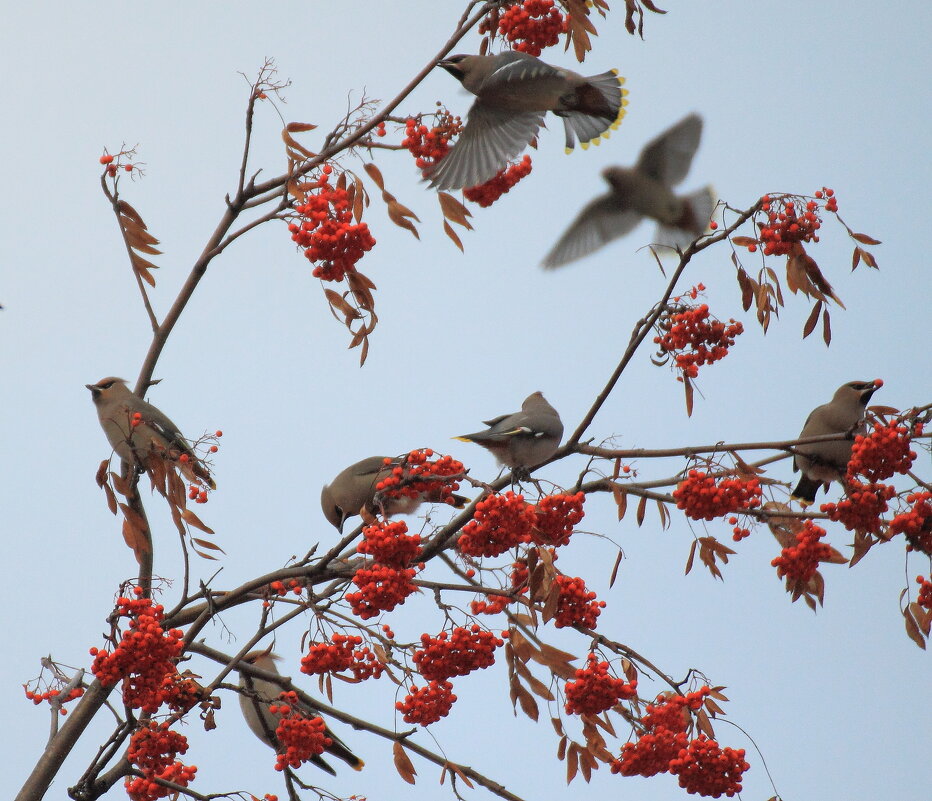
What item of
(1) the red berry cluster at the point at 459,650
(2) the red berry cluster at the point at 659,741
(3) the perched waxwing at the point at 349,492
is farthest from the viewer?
(3) the perched waxwing at the point at 349,492

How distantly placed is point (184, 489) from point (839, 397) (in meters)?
2.58

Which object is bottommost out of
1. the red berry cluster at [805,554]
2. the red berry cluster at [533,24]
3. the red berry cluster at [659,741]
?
the red berry cluster at [659,741]

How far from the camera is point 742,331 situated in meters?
3.34

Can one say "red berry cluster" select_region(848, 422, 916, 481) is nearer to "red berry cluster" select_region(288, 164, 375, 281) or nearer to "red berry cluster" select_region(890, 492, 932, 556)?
"red berry cluster" select_region(890, 492, 932, 556)

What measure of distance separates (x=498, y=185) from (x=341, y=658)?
1.61 m

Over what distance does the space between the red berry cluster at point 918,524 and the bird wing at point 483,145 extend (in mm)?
1583

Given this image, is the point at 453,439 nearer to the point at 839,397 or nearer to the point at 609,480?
the point at 609,480

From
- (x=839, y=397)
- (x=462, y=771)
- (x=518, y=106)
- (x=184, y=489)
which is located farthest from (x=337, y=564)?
(x=839, y=397)

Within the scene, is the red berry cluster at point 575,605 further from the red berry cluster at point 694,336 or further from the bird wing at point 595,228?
the bird wing at point 595,228

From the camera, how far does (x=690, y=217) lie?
4.38 m

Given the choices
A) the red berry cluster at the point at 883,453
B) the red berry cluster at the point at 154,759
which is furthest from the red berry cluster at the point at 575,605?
the red berry cluster at the point at 154,759

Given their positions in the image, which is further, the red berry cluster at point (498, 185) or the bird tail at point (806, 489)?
the bird tail at point (806, 489)

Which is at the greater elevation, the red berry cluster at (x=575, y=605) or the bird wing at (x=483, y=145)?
the bird wing at (x=483, y=145)

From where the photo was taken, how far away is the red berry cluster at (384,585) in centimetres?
265
